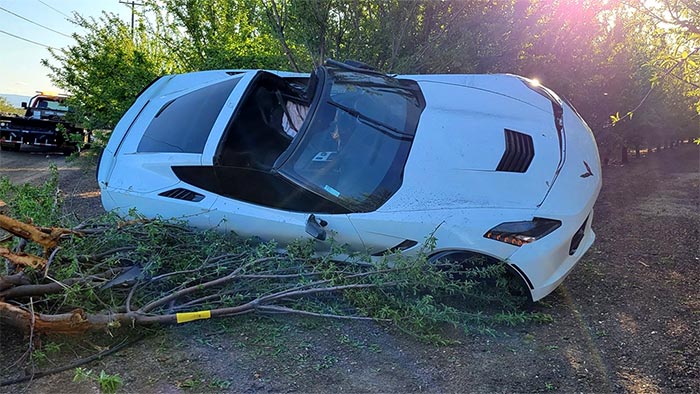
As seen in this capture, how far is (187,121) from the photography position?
4.49 metres

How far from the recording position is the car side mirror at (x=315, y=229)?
3.50 m

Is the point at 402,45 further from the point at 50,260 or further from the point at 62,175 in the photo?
the point at 62,175

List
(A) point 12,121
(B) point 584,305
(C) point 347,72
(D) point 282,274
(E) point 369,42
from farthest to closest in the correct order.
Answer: (A) point 12,121, (E) point 369,42, (C) point 347,72, (B) point 584,305, (D) point 282,274

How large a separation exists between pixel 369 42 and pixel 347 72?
2.90 m

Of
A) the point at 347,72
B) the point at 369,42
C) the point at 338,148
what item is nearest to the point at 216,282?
the point at 338,148

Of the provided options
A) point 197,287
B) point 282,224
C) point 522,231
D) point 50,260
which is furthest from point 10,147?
point 522,231

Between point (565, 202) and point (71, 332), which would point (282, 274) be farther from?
point (565, 202)

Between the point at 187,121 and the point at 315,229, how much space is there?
1.90 m

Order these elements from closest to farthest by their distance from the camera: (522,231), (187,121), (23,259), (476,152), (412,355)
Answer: (412,355), (23,259), (522,231), (476,152), (187,121)

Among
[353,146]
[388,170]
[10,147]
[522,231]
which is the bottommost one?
[10,147]

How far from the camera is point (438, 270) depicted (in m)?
3.40

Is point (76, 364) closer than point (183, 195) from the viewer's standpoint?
Yes

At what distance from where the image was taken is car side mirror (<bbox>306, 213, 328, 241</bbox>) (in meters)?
3.50

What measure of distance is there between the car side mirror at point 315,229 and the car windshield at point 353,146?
0.21 meters
